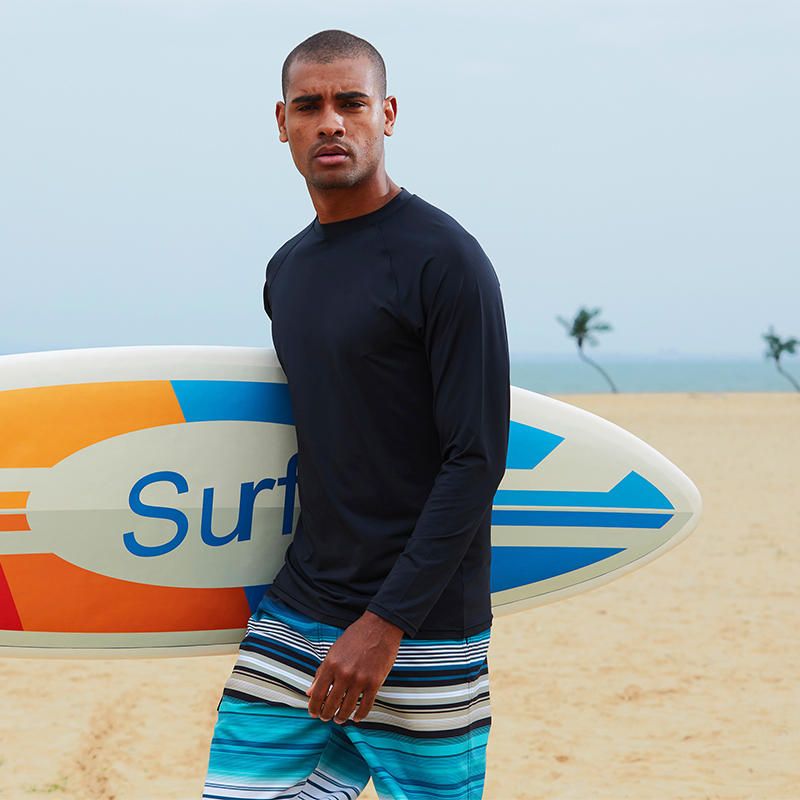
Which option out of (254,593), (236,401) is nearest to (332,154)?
(236,401)

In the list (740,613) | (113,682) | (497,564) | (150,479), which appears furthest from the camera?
(740,613)

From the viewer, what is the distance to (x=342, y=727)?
1866 millimetres

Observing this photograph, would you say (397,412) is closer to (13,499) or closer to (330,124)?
(330,124)

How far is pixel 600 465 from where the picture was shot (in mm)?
2807

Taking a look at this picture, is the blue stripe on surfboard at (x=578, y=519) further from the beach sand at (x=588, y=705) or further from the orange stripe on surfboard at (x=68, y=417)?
the beach sand at (x=588, y=705)

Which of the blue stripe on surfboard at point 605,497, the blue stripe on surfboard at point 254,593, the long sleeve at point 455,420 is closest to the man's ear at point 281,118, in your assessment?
the long sleeve at point 455,420

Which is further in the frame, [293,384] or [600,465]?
[600,465]

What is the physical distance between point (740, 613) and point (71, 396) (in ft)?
14.5

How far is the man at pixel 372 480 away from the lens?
5.29 feet

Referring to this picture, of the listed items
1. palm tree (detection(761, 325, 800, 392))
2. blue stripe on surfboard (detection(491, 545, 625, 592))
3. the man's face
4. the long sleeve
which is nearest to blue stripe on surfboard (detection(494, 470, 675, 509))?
blue stripe on surfboard (detection(491, 545, 625, 592))

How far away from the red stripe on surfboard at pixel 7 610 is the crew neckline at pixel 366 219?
1.19m

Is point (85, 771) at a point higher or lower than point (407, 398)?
lower

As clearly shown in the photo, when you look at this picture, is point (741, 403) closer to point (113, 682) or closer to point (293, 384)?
point (113, 682)

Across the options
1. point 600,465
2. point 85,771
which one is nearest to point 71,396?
point 600,465
